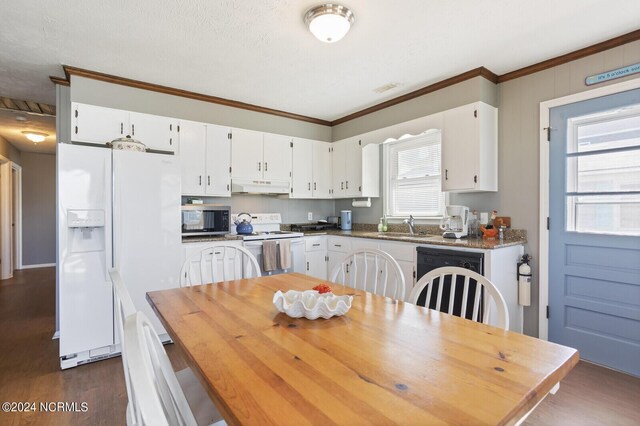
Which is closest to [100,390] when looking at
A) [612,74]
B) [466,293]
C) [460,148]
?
[466,293]

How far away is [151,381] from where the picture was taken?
593 mm

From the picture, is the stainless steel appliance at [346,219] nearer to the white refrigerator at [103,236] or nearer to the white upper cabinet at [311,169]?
the white upper cabinet at [311,169]

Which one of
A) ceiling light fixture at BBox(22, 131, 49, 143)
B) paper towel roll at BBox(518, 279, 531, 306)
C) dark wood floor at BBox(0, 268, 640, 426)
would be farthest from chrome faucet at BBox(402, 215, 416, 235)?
ceiling light fixture at BBox(22, 131, 49, 143)

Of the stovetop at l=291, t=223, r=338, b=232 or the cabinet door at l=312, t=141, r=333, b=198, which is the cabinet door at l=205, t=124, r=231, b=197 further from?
the cabinet door at l=312, t=141, r=333, b=198

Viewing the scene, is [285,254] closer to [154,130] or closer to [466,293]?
[154,130]

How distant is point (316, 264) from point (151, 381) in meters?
3.53

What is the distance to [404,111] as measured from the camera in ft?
12.2

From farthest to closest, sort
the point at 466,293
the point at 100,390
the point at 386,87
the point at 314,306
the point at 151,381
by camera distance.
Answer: the point at 386,87 < the point at 100,390 < the point at 466,293 < the point at 314,306 < the point at 151,381

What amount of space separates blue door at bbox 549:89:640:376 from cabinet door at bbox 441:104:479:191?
604mm

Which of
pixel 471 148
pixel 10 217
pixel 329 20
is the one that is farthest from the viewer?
pixel 10 217

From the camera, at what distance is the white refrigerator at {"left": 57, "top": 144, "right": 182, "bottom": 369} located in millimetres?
2533

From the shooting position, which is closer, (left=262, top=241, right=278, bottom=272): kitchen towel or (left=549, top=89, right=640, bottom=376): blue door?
(left=549, top=89, right=640, bottom=376): blue door

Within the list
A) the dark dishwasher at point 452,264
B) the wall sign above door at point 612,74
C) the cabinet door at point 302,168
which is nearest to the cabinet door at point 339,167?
the cabinet door at point 302,168

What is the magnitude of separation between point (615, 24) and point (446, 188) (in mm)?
1645
